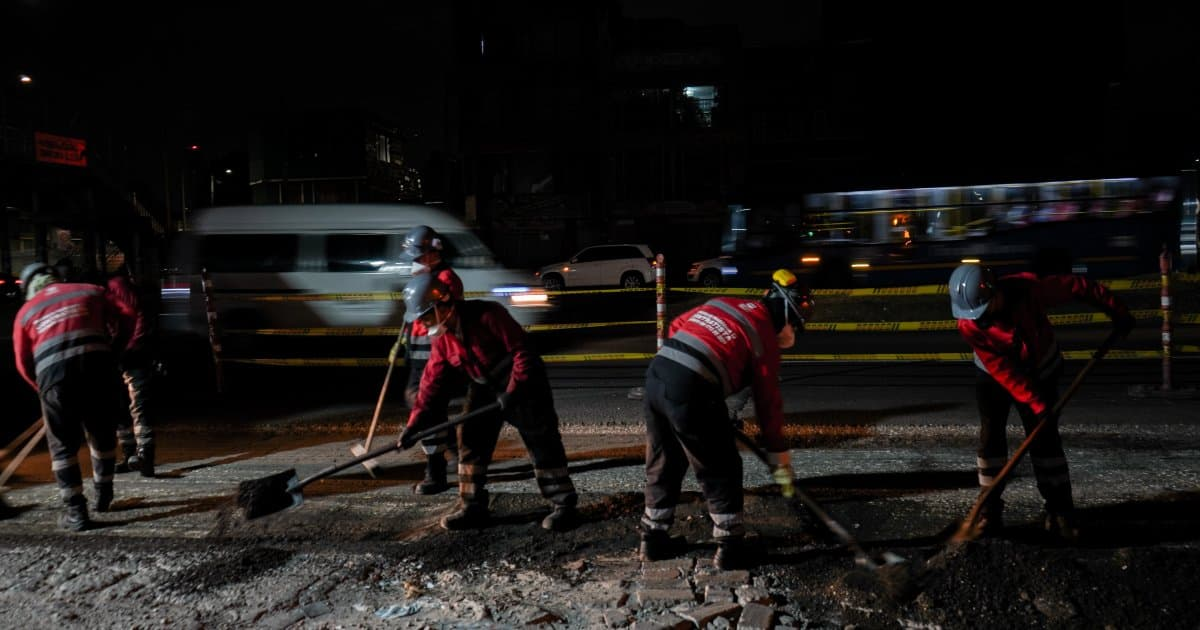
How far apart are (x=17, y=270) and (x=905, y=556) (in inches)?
1610

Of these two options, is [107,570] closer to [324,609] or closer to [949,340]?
[324,609]

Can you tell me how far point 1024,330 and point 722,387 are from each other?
1615 mm

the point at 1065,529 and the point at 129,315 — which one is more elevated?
the point at 129,315

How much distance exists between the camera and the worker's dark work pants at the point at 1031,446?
449cm

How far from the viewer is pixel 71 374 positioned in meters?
5.47

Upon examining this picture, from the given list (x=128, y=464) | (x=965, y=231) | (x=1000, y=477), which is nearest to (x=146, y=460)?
(x=128, y=464)

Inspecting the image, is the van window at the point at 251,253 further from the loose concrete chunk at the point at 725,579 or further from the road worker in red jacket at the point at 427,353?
the loose concrete chunk at the point at 725,579

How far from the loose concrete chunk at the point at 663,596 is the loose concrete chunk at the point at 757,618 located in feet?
0.98

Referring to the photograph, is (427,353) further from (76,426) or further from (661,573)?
(661,573)

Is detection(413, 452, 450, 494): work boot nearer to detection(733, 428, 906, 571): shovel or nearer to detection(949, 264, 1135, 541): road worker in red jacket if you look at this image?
detection(733, 428, 906, 571): shovel

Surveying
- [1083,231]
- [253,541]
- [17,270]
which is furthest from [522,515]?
[17,270]

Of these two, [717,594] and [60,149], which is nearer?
[717,594]

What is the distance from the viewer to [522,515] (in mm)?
5414

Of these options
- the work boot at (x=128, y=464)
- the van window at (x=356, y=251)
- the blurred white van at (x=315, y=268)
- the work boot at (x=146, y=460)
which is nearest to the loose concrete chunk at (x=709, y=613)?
the work boot at (x=146, y=460)
